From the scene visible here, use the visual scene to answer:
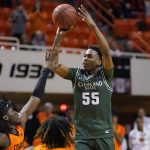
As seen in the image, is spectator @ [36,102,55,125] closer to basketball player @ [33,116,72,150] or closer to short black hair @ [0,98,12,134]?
basketball player @ [33,116,72,150]

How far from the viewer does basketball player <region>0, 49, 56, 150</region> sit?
4.10 meters

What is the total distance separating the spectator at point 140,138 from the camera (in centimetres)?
1070

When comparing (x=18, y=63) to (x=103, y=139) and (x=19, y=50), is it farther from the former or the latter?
(x=103, y=139)

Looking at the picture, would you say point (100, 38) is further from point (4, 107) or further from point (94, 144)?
point (4, 107)

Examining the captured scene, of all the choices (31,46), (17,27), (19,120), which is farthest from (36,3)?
(19,120)

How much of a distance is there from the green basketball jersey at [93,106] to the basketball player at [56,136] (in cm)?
66

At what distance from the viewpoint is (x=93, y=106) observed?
5359 millimetres

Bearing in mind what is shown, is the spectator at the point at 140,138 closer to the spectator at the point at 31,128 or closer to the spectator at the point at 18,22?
the spectator at the point at 31,128

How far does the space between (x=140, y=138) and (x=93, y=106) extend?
562 cm

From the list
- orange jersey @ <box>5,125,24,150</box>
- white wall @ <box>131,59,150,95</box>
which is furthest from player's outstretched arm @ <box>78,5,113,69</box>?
white wall @ <box>131,59,150,95</box>

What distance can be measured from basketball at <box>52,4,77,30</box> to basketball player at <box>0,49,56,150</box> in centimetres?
97

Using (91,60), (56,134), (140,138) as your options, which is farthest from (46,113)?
(56,134)

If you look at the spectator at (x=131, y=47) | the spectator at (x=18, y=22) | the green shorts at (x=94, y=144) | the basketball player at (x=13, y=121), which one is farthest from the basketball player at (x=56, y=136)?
the spectator at (x=131, y=47)

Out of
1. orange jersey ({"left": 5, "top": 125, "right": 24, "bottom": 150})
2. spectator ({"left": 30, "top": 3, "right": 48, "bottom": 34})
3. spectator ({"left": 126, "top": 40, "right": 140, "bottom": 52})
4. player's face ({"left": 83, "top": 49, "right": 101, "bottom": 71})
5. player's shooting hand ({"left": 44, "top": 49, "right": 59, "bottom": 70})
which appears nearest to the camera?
orange jersey ({"left": 5, "top": 125, "right": 24, "bottom": 150})
